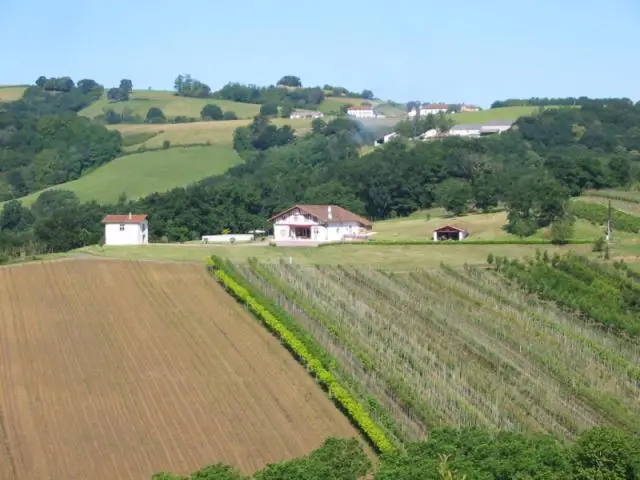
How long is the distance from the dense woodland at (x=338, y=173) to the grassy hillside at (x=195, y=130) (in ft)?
10.2

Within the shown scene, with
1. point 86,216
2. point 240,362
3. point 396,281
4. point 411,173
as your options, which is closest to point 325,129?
point 411,173

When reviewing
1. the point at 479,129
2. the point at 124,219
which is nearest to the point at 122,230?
the point at 124,219

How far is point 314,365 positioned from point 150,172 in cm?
7348

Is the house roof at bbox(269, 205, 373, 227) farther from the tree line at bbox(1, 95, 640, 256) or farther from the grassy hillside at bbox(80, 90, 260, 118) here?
the grassy hillside at bbox(80, 90, 260, 118)

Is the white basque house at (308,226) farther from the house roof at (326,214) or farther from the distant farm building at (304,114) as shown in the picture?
the distant farm building at (304,114)

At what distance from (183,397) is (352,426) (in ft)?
16.7

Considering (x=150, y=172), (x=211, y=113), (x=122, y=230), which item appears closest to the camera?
(x=122, y=230)

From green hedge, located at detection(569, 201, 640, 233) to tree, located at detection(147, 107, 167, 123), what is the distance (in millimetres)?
84871

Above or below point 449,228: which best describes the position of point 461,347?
below

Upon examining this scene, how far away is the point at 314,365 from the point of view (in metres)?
35.0

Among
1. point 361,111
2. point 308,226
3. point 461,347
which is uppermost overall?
point 361,111

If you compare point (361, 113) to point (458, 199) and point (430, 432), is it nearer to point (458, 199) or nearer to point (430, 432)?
point (458, 199)

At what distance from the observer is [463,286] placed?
46.0 metres

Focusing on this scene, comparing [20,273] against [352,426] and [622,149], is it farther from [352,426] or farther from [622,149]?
[622,149]
